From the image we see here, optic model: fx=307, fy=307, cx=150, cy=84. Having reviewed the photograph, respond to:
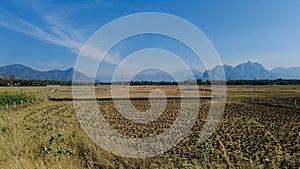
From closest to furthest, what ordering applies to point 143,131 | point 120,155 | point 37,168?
point 37,168 < point 120,155 < point 143,131

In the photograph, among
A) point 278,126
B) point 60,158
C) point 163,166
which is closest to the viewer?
point 60,158

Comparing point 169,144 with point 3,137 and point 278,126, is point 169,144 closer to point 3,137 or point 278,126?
point 3,137

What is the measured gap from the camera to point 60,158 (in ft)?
13.8

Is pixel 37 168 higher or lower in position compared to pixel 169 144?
higher

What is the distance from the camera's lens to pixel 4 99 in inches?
966

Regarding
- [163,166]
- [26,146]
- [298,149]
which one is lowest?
[298,149]

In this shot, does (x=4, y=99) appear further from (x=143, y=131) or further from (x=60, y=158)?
(x=60, y=158)

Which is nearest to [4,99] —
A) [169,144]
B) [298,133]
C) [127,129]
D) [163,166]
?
[127,129]

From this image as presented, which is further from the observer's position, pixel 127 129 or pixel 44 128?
pixel 127 129

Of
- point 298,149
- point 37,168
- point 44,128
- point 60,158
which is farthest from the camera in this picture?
point 298,149

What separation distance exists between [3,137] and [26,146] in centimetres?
59

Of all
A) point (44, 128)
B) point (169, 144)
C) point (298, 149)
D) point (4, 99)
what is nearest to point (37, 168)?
point (44, 128)

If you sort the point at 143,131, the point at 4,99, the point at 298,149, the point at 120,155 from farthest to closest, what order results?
the point at 4,99 → the point at 143,131 → the point at 298,149 → the point at 120,155

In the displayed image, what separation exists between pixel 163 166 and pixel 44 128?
113 inches
